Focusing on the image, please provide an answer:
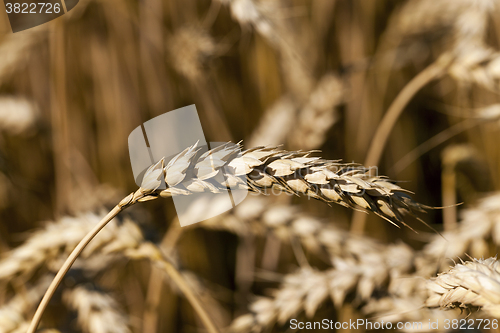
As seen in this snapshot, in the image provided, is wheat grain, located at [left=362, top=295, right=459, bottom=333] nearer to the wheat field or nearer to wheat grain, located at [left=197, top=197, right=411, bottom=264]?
the wheat field

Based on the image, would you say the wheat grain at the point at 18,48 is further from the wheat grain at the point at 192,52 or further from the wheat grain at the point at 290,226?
the wheat grain at the point at 290,226

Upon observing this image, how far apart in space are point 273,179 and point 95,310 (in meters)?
0.54

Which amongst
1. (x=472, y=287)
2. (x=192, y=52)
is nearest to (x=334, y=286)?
(x=472, y=287)

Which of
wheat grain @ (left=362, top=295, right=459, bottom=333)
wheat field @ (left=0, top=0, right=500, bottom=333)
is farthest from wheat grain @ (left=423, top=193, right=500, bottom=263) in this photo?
wheat grain @ (left=362, top=295, right=459, bottom=333)

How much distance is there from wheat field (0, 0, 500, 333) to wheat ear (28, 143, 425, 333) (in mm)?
200

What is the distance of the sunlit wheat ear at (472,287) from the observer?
1.04 feet

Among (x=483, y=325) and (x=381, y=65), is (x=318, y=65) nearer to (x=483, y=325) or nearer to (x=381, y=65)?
(x=381, y=65)

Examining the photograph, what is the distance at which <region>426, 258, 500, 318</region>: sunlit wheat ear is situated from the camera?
0.32 m

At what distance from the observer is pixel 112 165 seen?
1047mm

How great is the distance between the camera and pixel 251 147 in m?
0.67

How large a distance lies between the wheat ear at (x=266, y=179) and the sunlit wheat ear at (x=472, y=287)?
0.40ft

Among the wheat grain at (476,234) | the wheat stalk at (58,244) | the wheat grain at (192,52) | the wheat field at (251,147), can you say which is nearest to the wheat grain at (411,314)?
the wheat field at (251,147)

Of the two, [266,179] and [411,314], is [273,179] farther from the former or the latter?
[411,314]

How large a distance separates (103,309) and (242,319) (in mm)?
326
